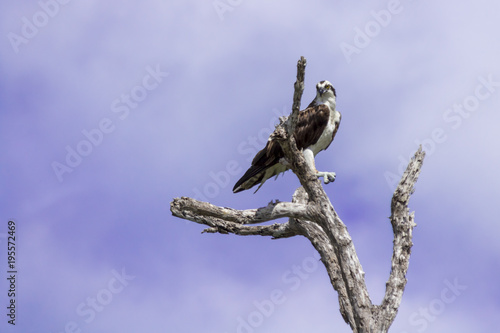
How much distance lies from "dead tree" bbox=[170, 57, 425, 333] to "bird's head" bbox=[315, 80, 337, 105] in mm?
2438

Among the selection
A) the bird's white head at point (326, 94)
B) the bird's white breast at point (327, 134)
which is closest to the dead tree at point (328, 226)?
the bird's white breast at point (327, 134)

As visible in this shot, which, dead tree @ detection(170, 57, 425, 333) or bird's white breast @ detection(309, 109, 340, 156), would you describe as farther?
bird's white breast @ detection(309, 109, 340, 156)

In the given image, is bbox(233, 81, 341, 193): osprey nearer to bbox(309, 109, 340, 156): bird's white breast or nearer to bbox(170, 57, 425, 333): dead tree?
bbox(309, 109, 340, 156): bird's white breast

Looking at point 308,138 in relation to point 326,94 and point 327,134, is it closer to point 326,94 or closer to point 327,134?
point 327,134

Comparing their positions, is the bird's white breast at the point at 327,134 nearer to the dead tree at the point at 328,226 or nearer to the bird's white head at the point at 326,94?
the bird's white head at the point at 326,94

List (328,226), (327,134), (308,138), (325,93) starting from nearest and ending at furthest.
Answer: (328,226), (308,138), (327,134), (325,93)

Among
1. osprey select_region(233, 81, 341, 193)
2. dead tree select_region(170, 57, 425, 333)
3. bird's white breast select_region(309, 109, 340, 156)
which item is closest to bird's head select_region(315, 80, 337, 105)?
osprey select_region(233, 81, 341, 193)

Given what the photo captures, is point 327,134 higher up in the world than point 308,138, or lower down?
higher up

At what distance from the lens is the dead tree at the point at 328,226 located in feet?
28.5

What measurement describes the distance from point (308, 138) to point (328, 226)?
86.8 inches

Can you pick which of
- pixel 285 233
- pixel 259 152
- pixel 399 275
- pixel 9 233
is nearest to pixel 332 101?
pixel 259 152

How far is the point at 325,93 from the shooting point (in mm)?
11430

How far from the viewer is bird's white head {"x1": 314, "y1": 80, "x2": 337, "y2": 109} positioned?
37.3 ft

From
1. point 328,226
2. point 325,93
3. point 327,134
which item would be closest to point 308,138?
point 327,134
